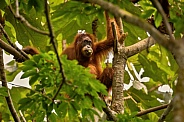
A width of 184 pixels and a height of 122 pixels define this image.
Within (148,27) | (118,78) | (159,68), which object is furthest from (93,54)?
(148,27)

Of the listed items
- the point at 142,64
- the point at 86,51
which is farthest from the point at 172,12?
the point at 86,51

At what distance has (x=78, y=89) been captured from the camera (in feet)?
9.50

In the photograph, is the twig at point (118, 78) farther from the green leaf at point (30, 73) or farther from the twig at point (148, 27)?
the twig at point (148, 27)

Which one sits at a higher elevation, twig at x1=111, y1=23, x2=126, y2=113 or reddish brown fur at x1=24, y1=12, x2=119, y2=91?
twig at x1=111, y1=23, x2=126, y2=113

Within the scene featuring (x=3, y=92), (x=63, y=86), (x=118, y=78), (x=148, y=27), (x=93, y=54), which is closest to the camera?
(x=148, y=27)

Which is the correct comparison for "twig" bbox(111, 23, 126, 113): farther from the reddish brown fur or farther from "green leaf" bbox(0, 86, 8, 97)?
the reddish brown fur

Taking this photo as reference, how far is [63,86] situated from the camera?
2947mm

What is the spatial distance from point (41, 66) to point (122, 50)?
126 cm

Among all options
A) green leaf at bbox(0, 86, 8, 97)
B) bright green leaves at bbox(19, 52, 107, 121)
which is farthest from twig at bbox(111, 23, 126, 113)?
green leaf at bbox(0, 86, 8, 97)

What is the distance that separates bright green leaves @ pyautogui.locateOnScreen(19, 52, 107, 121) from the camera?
289 centimetres

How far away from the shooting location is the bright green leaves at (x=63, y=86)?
2.89m

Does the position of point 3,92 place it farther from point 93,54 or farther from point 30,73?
point 93,54

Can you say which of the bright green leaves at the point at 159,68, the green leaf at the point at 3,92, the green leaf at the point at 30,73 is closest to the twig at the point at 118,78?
the green leaf at the point at 3,92

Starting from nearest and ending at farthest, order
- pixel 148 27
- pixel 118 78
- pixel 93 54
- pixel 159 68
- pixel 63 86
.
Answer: pixel 148 27, pixel 63 86, pixel 118 78, pixel 159 68, pixel 93 54
